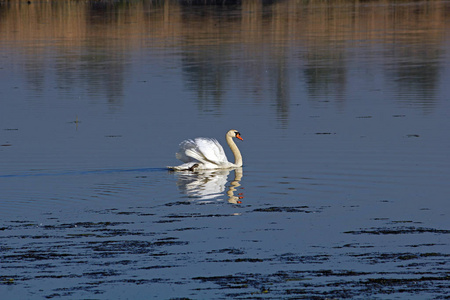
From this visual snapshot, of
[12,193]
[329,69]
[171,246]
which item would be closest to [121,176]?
[12,193]

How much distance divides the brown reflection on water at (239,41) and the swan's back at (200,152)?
17.7 ft

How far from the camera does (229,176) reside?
1658cm

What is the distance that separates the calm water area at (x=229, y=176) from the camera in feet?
30.7

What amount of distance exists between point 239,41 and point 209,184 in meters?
31.2

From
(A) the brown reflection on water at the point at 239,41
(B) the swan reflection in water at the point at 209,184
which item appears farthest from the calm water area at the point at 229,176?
(A) the brown reflection on water at the point at 239,41

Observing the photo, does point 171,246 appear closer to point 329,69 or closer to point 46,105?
point 46,105

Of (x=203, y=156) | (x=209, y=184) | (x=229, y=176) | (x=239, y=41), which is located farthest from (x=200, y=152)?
(x=239, y=41)

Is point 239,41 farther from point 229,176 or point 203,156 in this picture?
point 229,176

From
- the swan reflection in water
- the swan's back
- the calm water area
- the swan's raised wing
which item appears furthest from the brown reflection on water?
the swan reflection in water

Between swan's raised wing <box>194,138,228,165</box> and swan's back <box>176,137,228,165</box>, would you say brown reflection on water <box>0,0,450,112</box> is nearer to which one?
swan's raised wing <box>194,138,228,165</box>

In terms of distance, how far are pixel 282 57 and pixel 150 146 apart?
20.5 m

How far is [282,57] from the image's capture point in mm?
38969

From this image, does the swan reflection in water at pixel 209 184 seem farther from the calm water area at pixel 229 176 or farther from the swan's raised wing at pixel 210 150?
the swan's raised wing at pixel 210 150

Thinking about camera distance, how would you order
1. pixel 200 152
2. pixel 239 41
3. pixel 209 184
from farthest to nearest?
pixel 239 41, pixel 200 152, pixel 209 184
